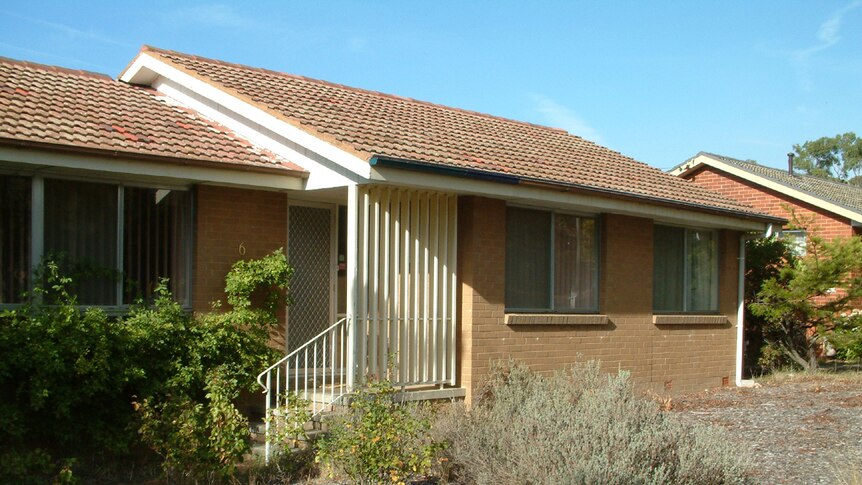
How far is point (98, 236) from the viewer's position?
9234 millimetres

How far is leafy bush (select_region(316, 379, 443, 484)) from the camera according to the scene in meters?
7.00

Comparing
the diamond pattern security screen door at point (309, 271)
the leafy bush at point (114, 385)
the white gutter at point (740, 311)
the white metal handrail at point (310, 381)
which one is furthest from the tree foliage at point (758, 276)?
the leafy bush at point (114, 385)

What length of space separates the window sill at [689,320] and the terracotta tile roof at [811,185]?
7.35 metres

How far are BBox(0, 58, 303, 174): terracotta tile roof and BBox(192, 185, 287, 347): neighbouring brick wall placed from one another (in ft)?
1.51

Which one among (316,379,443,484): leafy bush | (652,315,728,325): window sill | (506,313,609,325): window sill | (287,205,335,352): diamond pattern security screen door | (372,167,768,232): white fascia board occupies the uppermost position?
(372,167,768,232): white fascia board

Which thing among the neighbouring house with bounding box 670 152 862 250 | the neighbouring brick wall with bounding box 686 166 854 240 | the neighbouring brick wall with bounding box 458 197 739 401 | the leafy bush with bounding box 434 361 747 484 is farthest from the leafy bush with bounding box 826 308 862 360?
the leafy bush with bounding box 434 361 747 484

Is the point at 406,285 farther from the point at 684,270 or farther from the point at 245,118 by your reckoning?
the point at 684,270

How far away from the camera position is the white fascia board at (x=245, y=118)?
964 cm

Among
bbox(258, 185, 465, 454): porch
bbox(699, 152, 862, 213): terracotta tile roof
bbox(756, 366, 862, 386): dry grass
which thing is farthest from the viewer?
bbox(699, 152, 862, 213): terracotta tile roof

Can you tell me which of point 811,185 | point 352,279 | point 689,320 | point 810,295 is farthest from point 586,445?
point 811,185

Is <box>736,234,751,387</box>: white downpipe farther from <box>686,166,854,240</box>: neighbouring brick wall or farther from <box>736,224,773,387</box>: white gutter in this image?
<box>686,166,854,240</box>: neighbouring brick wall

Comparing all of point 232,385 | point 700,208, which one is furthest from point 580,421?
point 700,208

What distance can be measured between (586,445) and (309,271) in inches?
214

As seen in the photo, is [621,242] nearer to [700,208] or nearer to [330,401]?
[700,208]
